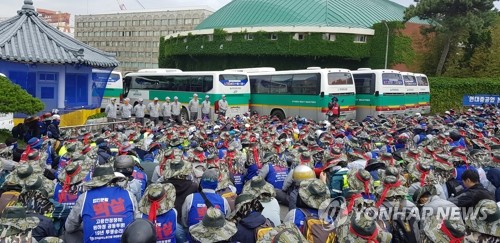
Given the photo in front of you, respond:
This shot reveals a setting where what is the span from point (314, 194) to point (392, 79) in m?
19.2

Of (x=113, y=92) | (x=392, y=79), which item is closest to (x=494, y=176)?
(x=392, y=79)

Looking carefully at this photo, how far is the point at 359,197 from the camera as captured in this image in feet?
15.0

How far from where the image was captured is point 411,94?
23969mm

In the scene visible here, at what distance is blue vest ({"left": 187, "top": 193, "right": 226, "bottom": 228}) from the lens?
4637mm

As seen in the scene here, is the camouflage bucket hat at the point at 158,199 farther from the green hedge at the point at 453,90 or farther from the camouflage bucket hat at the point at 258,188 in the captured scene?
the green hedge at the point at 453,90

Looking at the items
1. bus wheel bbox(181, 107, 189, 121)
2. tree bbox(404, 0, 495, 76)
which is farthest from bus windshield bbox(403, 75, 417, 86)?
bus wheel bbox(181, 107, 189, 121)

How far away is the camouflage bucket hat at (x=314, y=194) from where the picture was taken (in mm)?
4301

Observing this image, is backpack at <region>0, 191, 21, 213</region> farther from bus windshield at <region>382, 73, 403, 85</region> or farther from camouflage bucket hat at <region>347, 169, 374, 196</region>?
bus windshield at <region>382, 73, 403, 85</region>

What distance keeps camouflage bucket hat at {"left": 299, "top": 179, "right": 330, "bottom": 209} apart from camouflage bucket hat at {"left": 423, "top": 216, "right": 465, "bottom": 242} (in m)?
0.99

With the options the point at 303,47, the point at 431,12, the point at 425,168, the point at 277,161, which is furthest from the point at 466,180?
the point at 303,47

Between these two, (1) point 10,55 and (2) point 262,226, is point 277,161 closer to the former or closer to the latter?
(2) point 262,226

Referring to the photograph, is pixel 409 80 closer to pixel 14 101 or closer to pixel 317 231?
pixel 14 101

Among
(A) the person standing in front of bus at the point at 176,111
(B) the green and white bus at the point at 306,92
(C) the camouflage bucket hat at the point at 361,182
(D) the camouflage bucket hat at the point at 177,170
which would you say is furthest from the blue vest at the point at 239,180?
(B) the green and white bus at the point at 306,92

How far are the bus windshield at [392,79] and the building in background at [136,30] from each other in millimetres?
61332
